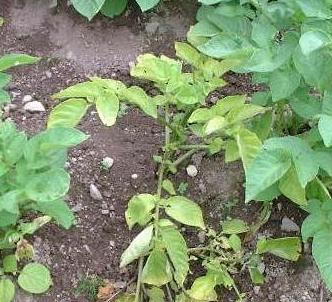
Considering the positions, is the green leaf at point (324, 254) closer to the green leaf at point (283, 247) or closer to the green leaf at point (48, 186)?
the green leaf at point (283, 247)

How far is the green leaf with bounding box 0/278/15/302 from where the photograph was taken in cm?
211

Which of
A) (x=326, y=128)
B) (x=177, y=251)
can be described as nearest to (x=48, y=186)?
(x=177, y=251)

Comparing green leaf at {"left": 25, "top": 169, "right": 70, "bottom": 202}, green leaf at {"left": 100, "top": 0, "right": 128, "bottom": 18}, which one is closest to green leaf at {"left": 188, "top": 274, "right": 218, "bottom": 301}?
green leaf at {"left": 25, "top": 169, "right": 70, "bottom": 202}

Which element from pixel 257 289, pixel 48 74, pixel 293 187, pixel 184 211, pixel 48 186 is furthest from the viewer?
pixel 48 74

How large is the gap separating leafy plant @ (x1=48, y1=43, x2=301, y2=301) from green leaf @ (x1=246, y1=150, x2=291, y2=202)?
10cm

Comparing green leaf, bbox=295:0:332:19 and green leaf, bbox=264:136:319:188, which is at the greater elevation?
green leaf, bbox=295:0:332:19

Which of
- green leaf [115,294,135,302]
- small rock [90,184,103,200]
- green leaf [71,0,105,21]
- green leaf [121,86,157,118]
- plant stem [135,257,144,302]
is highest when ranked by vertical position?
green leaf [121,86,157,118]

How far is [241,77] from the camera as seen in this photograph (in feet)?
9.23

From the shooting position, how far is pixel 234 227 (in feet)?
7.88

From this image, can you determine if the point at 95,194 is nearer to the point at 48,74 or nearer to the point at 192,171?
the point at 192,171

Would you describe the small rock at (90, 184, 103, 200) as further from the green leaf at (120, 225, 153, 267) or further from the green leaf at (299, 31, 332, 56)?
the green leaf at (299, 31, 332, 56)

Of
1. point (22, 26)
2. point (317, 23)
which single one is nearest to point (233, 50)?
point (317, 23)

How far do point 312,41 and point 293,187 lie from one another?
0.43m

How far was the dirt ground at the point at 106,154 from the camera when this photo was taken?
7.68 feet
